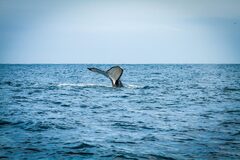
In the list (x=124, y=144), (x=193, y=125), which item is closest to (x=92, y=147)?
(x=124, y=144)

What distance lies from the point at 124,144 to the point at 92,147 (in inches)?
36.6

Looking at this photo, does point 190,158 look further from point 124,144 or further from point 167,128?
point 167,128

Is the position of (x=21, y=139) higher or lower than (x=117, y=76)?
lower

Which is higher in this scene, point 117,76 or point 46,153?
point 117,76

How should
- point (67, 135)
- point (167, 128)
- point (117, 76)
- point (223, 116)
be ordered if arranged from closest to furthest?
point (67, 135) < point (167, 128) < point (223, 116) < point (117, 76)

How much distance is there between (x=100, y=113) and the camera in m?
15.5

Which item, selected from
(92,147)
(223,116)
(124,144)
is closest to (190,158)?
(124,144)

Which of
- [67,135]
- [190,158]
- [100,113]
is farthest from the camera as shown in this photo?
[100,113]

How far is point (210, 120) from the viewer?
13.5 metres

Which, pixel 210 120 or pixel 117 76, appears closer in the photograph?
pixel 210 120

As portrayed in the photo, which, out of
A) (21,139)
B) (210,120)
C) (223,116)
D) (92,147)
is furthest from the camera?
(223,116)

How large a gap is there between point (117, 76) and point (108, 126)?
1479 centimetres

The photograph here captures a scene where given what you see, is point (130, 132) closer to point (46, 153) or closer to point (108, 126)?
point (108, 126)

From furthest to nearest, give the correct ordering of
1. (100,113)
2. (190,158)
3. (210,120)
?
(100,113) < (210,120) < (190,158)
